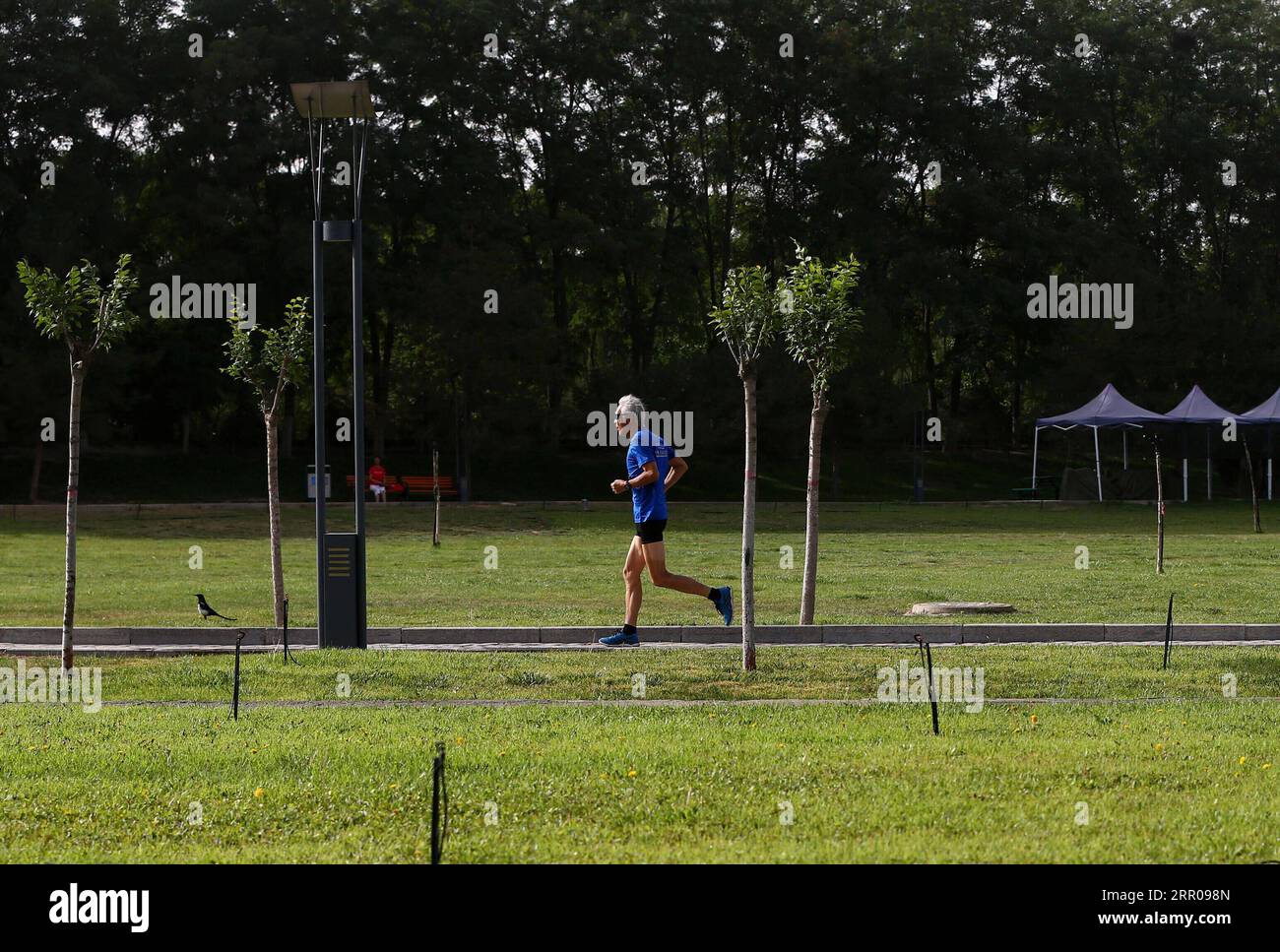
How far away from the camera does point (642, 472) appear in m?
12.2

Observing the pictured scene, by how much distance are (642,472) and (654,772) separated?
18.1ft

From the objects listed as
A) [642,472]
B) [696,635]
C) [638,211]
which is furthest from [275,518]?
[638,211]

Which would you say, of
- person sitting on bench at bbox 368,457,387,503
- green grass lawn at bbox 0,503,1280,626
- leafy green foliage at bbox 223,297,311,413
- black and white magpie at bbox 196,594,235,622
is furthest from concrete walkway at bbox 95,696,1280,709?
person sitting on bench at bbox 368,457,387,503

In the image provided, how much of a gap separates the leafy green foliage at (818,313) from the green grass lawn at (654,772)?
10.9 ft

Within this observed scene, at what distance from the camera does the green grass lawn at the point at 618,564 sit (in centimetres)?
1619

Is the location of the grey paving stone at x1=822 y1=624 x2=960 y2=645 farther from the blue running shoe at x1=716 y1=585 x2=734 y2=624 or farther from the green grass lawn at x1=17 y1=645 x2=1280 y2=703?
the green grass lawn at x1=17 y1=645 x2=1280 y2=703

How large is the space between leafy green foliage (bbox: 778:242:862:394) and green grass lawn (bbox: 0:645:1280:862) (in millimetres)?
3318

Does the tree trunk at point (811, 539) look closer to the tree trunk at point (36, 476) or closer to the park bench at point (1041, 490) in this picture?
the tree trunk at point (36, 476)

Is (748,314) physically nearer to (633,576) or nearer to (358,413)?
(633,576)

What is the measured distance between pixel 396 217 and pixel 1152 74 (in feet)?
91.9

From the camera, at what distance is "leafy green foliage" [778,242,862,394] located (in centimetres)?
1244

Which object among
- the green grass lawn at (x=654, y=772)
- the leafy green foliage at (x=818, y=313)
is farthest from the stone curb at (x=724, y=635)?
the green grass lawn at (x=654, y=772)
